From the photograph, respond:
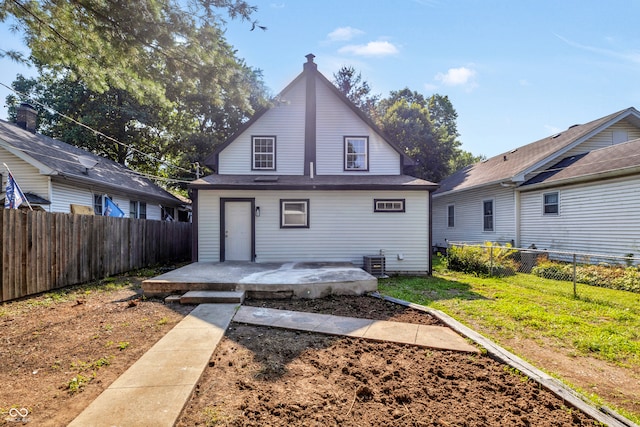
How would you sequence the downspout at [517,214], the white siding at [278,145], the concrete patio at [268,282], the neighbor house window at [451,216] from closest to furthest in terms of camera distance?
the concrete patio at [268,282] → the white siding at [278,145] → the downspout at [517,214] → the neighbor house window at [451,216]

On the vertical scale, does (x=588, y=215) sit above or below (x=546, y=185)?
below

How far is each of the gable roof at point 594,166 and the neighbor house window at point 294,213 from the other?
885 centimetres

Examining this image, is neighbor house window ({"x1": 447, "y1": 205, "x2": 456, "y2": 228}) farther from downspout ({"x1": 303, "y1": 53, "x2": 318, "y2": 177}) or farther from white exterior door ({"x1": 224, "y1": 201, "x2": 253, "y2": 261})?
white exterior door ({"x1": 224, "y1": 201, "x2": 253, "y2": 261})

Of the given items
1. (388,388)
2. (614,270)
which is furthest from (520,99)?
(388,388)

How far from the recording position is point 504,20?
24.4ft

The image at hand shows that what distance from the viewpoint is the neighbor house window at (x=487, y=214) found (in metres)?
14.0

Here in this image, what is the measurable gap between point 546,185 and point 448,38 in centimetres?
675

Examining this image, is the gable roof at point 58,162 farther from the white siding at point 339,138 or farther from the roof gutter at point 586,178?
the roof gutter at point 586,178

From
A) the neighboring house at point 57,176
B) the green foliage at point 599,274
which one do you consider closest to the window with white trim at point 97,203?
the neighboring house at point 57,176

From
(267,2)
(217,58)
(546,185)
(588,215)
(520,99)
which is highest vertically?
(520,99)

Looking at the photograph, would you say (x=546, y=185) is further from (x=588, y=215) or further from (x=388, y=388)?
(x=388, y=388)

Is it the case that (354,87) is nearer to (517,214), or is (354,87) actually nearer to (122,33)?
(517,214)

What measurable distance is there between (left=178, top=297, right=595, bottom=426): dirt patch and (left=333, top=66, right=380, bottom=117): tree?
22649 millimetres

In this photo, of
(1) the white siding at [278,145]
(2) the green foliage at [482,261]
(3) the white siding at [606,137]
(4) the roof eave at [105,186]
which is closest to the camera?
(2) the green foliage at [482,261]
